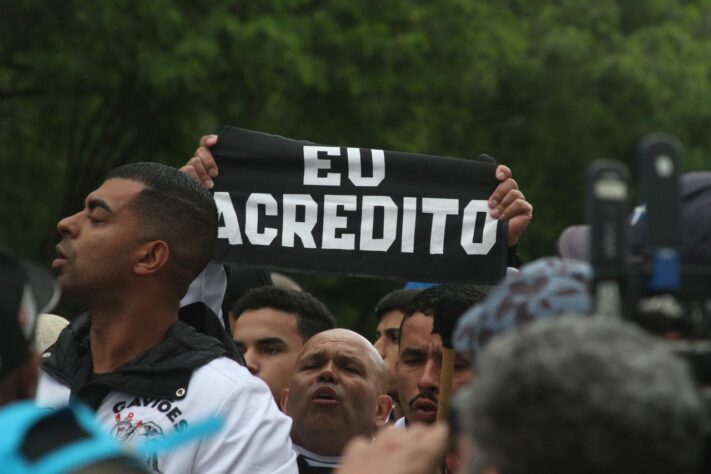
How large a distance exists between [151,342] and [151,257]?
279 mm

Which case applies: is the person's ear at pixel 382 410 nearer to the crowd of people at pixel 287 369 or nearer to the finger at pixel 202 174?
the crowd of people at pixel 287 369

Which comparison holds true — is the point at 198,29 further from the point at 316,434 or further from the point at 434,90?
the point at 316,434

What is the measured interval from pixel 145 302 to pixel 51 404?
0.44m

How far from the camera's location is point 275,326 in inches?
277

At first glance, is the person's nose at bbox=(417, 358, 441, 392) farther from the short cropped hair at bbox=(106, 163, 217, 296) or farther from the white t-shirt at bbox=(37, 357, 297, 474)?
the white t-shirt at bbox=(37, 357, 297, 474)

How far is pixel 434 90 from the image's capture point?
17188mm

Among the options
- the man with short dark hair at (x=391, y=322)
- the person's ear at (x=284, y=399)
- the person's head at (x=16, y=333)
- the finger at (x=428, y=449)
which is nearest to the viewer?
the finger at (x=428, y=449)

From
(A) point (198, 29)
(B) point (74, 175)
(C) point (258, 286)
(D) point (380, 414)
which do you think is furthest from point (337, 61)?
(D) point (380, 414)

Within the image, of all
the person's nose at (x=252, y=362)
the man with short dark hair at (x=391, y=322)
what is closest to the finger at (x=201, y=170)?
the person's nose at (x=252, y=362)

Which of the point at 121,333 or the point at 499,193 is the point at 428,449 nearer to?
the point at 121,333

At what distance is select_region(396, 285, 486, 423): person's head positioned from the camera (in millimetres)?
5934

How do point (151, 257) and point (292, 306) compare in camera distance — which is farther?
point (292, 306)

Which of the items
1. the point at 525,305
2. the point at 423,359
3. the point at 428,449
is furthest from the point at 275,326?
the point at 428,449

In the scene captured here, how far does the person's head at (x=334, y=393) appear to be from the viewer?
6.01m
